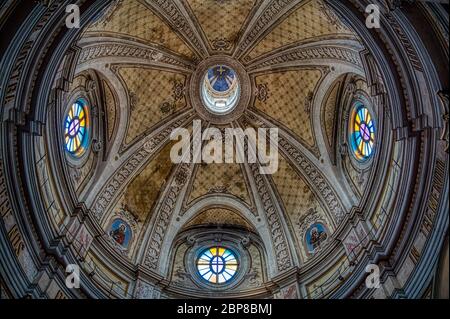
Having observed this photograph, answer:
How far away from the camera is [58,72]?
575 inches

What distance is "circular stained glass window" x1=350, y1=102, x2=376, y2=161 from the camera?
17531 mm

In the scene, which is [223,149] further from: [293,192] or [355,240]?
[355,240]

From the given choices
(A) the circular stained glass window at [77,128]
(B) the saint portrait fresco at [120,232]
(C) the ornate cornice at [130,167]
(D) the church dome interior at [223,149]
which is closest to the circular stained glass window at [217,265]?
(D) the church dome interior at [223,149]

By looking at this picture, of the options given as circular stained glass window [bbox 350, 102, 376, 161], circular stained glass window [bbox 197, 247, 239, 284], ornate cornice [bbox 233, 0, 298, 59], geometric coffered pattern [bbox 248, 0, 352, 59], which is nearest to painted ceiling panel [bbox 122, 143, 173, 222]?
circular stained glass window [bbox 197, 247, 239, 284]

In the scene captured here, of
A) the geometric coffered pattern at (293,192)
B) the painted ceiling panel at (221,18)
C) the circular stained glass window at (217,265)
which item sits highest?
the painted ceiling panel at (221,18)

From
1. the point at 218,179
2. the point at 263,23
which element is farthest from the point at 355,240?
the point at 263,23

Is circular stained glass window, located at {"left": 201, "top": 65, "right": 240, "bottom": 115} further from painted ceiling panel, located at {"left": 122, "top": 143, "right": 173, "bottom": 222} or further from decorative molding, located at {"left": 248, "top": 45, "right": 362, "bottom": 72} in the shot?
painted ceiling panel, located at {"left": 122, "top": 143, "right": 173, "bottom": 222}

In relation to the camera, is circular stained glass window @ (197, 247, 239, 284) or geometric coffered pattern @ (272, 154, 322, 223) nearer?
circular stained glass window @ (197, 247, 239, 284)

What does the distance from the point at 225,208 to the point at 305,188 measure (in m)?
3.58

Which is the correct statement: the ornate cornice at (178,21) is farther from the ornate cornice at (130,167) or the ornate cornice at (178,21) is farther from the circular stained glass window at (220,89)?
the ornate cornice at (130,167)

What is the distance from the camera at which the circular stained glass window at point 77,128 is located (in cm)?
1750

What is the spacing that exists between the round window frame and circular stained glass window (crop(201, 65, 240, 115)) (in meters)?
5.29

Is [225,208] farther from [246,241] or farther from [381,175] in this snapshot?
[381,175]

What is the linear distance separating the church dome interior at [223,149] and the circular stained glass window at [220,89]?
0.31 feet
